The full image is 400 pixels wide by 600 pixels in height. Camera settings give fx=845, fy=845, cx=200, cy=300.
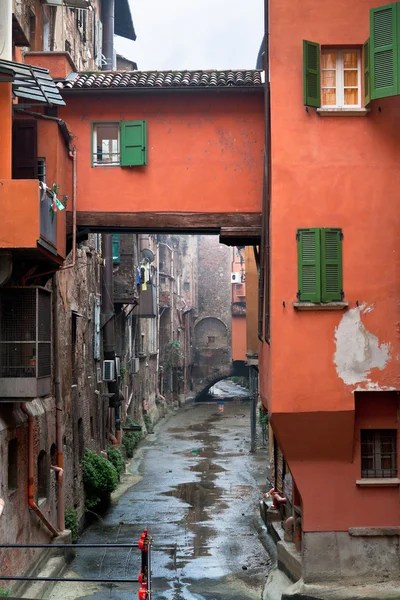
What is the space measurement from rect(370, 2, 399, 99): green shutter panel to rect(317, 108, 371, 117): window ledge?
0.63m

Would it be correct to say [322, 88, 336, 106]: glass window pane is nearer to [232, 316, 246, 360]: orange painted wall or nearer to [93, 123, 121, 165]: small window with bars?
[93, 123, 121, 165]: small window with bars

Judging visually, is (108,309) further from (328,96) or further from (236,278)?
(236,278)

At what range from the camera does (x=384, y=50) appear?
14750mm

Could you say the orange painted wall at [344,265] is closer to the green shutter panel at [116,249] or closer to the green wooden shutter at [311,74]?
the green wooden shutter at [311,74]

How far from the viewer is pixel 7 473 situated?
15742 millimetres

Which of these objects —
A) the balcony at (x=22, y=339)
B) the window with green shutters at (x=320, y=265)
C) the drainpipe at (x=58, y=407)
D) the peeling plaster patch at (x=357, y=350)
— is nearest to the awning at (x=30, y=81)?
the balcony at (x=22, y=339)

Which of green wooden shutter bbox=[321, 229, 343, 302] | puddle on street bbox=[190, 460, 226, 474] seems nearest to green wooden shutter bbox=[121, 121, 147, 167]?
green wooden shutter bbox=[321, 229, 343, 302]

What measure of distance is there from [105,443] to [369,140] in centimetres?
1911

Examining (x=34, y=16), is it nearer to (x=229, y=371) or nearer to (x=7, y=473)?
(x=7, y=473)

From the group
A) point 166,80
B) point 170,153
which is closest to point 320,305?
point 170,153

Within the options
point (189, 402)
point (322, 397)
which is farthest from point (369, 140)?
point (189, 402)

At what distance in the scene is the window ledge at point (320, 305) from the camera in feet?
50.5

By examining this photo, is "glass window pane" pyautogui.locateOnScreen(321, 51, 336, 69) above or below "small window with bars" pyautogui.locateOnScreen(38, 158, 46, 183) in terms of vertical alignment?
above

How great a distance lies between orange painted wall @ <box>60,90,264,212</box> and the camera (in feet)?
58.7
